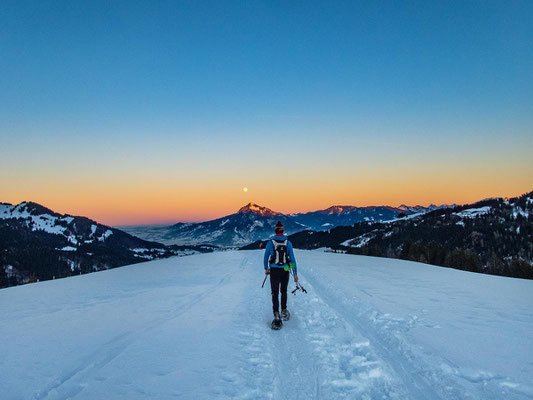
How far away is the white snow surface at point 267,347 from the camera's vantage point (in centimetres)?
537

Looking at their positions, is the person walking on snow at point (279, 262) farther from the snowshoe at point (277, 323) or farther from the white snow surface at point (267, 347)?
the white snow surface at point (267, 347)

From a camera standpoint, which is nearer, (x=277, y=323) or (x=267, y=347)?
(x=267, y=347)

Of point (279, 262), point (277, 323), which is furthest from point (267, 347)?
point (279, 262)

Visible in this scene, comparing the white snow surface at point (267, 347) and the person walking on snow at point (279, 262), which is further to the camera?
the person walking on snow at point (279, 262)

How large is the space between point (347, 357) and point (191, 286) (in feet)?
38.4

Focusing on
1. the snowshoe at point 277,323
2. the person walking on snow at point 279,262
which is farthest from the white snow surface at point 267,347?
the person walking on snow at point 279,262

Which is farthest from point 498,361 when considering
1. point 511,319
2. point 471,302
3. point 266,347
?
point 471,302

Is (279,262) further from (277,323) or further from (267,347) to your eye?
(267,347)

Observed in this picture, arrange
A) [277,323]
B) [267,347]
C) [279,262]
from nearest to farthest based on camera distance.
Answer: [267,347] < [277,323] < [279,262]

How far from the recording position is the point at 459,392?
17.1 ft

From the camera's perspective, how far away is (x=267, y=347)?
7.34 metres

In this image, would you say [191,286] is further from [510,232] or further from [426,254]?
[510,232]

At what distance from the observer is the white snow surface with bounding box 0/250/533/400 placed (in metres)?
5.37

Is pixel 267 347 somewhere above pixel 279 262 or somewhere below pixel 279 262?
below
